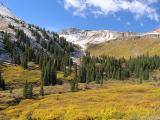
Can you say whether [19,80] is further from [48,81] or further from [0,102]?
[0,102]

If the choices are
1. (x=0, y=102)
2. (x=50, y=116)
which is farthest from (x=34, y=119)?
(x=0, y=102)

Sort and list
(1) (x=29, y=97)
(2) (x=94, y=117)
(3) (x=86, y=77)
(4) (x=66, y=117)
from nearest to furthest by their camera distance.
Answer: (2) (x=94, y=117) → (4) (x=66, y=117) → (1) (x=29, y=97) → (3) (x=86, y=77)

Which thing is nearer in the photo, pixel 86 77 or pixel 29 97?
pixel 29 97

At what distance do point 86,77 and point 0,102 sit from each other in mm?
95318

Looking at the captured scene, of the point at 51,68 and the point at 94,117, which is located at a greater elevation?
the point at 51,68

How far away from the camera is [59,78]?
199 metres

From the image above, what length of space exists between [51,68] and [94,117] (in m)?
128

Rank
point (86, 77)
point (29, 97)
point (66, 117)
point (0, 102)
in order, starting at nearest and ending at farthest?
point (66, 117)
point (0, 102)
point (29, 97)
point (86, 77)

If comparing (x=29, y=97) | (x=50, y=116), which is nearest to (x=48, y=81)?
(x=29, y=97)

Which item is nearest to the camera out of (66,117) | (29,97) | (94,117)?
(94,117)

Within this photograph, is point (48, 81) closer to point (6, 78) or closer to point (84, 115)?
point (6, 78)

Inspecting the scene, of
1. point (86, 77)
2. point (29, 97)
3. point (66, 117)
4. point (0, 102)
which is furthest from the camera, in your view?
point (86, 77)

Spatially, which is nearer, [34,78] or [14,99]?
[14,99]

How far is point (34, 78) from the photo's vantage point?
192250mm
